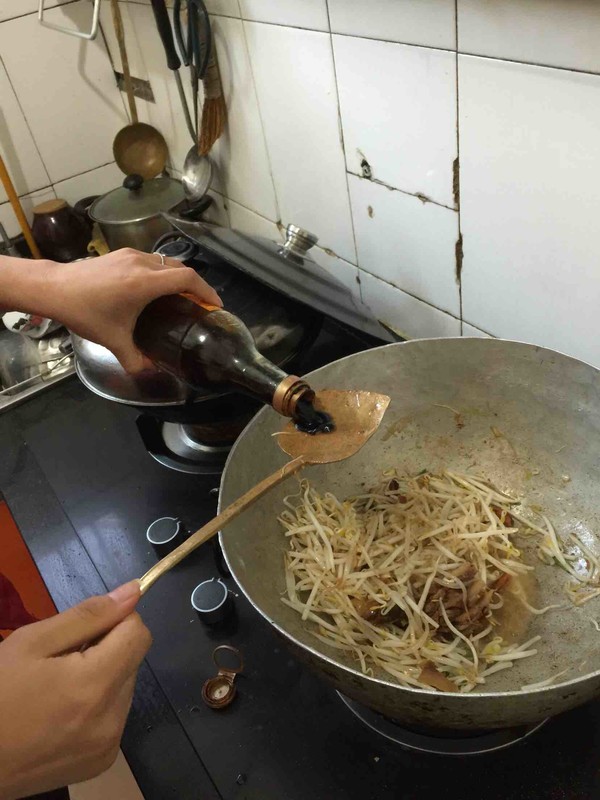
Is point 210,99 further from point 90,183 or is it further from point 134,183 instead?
point 90,183

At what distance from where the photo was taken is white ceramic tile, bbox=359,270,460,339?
0.97 m

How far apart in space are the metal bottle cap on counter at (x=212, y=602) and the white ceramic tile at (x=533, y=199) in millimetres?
495

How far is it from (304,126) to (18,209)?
793 mm

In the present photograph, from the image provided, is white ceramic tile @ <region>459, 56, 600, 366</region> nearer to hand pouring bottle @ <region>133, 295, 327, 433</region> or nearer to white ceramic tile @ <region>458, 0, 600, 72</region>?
white ceramic tile @ <region>458, 0, 600, 72</region>

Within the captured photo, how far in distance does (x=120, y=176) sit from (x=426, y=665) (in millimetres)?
1417

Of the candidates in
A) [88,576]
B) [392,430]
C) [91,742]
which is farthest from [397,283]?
[91,742]

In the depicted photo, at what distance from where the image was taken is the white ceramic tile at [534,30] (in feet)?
1.93

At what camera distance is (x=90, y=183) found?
1.62m

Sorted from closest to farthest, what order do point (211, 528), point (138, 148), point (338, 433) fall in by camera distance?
point (211, 528)
point (338, 433)
point (138, 148)

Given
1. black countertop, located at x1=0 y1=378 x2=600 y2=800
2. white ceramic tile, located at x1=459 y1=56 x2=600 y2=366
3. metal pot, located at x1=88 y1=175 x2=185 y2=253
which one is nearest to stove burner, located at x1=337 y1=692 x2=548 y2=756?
black countertop, located at x1=0 y1=378 x2=600 y2=800

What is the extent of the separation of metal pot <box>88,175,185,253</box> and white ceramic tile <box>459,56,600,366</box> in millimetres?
687

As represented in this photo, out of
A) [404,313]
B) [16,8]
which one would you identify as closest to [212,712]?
[404,313]

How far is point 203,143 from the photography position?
124cm

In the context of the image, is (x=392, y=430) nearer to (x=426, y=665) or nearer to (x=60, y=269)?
(x=426, y=665)
